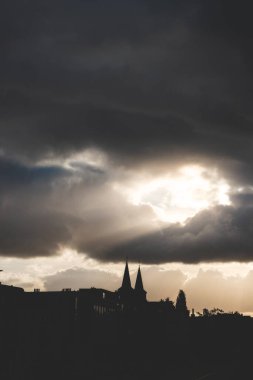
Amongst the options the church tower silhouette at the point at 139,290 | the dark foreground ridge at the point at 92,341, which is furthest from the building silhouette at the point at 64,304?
the church tower silhouette at the point at 139,290

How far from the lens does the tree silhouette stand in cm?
14998

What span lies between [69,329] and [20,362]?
16224 millimetres

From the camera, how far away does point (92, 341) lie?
77875 mm

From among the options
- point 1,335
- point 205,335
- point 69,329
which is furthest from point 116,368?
point 205,335

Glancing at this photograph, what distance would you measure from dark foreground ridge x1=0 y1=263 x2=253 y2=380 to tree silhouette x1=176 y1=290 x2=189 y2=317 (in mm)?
28747

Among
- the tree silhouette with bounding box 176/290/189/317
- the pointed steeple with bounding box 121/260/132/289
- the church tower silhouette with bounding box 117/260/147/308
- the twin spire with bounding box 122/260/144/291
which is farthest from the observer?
the tree silhouette with bounding box 176/290/189/317

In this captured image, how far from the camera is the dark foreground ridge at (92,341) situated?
59.0 m

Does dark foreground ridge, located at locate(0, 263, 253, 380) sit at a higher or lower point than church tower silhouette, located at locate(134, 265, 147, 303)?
lower

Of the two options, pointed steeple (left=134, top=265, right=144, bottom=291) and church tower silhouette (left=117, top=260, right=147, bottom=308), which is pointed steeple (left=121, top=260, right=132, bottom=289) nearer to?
church tower silhouette (left=117, top=260, right=147, bottom=308)

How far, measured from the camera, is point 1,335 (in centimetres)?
5962

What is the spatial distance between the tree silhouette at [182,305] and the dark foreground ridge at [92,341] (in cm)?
2875

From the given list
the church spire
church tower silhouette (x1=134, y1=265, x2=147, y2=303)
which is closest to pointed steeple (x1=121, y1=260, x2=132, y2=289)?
the church spire

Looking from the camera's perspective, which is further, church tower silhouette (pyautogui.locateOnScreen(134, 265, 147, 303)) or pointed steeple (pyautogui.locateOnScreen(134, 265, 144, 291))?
pointed steeple (pyautogui.locateOnScreen(134, 265, 144, 291))

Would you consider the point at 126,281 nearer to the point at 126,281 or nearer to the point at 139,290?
the point at 126,281
